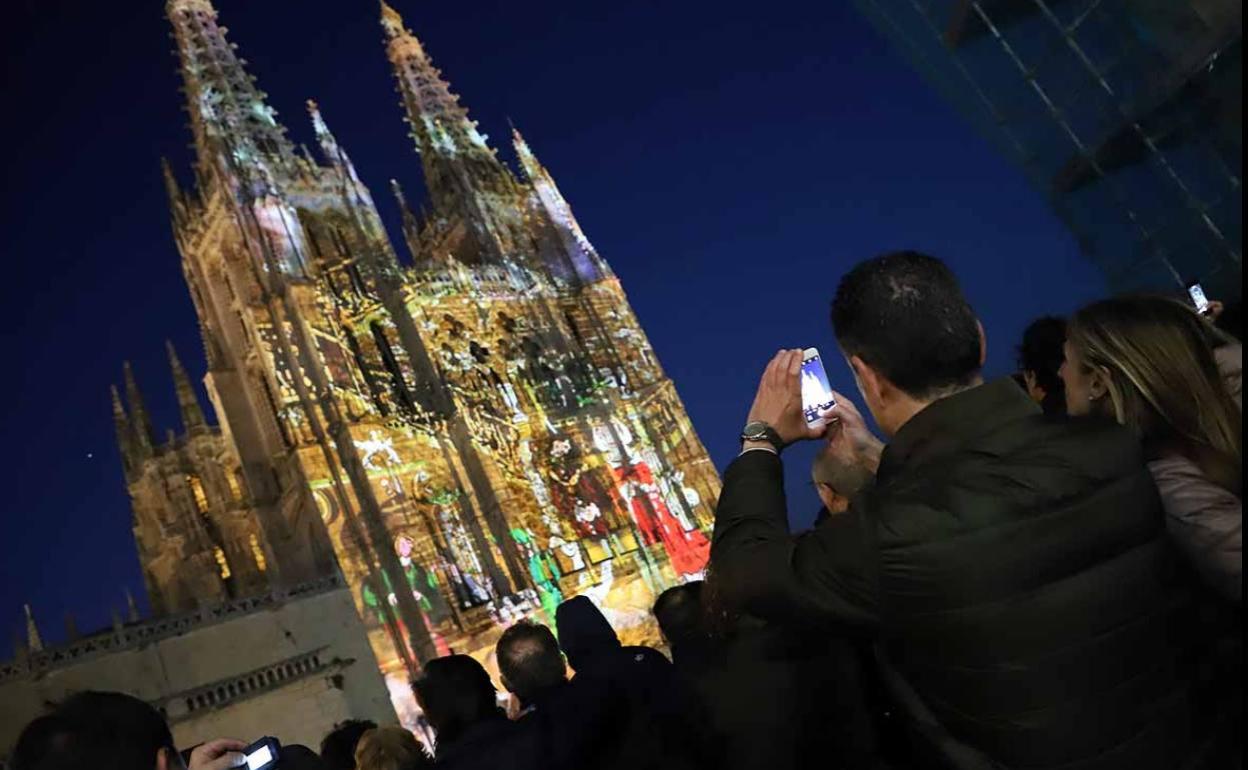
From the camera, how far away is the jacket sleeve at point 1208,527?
6.90ft

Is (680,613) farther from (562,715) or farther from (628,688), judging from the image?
(562,715)

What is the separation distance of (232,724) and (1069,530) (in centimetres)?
1992

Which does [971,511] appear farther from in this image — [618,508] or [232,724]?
[618,508]

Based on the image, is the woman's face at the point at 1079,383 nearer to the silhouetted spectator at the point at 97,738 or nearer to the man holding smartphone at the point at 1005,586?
the man holding smartphone at the point at 1005,586

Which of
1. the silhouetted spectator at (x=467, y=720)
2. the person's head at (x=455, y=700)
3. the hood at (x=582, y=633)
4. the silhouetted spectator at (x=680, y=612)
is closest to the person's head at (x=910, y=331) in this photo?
the silhouetted spectator at (x=680, y=612)

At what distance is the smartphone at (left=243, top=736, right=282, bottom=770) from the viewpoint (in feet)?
9.91

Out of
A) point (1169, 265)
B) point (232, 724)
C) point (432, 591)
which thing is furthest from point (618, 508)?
point (1169, 265)

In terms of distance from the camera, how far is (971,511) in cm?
196

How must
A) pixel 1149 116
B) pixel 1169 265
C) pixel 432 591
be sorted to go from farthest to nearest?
pixel 432 591
pixel 1169 265
pixel 1149 116

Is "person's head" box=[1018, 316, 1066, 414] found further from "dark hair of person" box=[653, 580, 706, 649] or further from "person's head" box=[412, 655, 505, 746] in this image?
"person's head" box=[412, 655, 505, 746]

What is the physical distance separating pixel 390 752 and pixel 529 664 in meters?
0.87

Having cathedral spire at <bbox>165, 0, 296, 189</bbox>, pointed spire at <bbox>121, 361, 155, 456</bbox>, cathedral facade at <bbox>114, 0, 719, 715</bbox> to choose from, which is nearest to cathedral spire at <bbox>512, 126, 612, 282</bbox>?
cathedral facade at <bbox>114, 0, 719, 715</bbox>

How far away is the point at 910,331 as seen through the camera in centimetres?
227

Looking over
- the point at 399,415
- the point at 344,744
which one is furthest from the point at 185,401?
the point at 344,744
